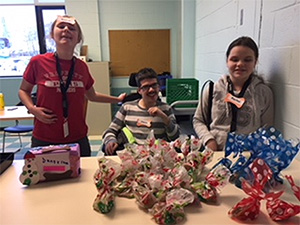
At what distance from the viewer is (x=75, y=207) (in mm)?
836

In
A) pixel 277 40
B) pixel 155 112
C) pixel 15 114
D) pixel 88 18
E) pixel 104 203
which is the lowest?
pixel 15 114

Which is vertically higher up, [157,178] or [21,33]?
[21,33]

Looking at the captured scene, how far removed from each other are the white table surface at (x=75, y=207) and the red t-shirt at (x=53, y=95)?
0.53 m

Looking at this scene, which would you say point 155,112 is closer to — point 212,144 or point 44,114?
point 212,144

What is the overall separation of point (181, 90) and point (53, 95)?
4.33 ft

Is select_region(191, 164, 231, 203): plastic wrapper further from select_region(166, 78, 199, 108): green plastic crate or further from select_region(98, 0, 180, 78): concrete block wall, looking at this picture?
select_region(98, 0, 180, 78): concrete block wall

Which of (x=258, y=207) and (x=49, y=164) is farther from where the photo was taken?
(x=49, y=164)

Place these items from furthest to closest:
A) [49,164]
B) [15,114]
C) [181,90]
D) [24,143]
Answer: [24,143]
[15,114]
[181,90]
[49,164]

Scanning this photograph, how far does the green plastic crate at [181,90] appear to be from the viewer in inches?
96.5

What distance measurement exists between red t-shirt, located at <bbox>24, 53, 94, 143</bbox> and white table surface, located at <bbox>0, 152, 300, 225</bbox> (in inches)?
21.0

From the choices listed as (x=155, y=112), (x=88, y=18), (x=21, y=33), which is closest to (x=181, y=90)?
(x=155, y=112)

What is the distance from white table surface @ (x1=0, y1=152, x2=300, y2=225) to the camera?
770mm

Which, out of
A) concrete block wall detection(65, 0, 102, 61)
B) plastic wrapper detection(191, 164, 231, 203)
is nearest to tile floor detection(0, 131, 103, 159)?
concrete block wall detection(65, 0, 102, 61)

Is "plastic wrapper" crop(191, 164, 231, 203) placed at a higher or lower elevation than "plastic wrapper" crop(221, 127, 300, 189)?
lower
